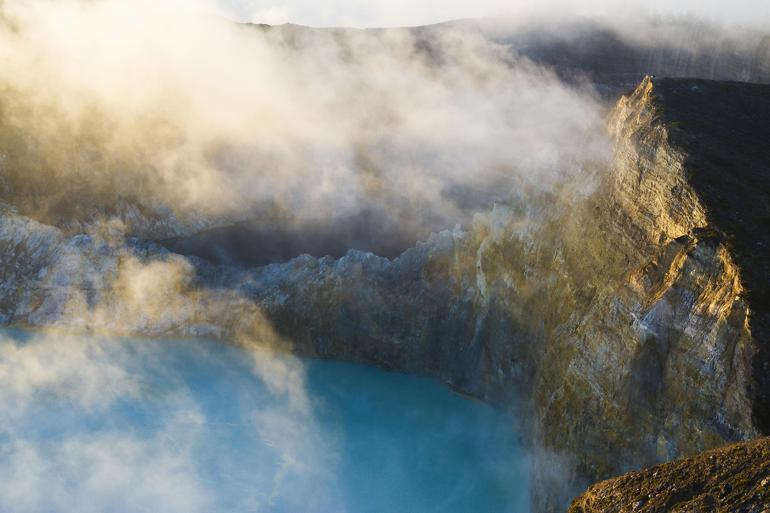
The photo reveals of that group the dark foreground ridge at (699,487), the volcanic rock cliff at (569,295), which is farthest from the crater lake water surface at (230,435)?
the dark foreground ridge at (699,487)

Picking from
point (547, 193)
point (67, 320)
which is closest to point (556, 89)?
point (547, 193)

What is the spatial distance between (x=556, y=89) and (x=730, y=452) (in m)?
23.3

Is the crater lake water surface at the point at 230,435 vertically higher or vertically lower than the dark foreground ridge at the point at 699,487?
lower

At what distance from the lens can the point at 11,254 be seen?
98.5 ft

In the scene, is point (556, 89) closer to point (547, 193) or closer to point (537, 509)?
point (547, 193)

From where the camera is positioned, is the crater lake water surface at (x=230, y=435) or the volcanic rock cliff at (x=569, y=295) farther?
the crater lake water surface at (x=230, y=435)

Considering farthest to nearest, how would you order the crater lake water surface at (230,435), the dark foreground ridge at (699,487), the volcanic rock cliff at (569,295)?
1. the crater lake water surface at (230,435)
2. the volcanic rock cliff at (569,295)
3. the dark foreground ridge at (699,487)

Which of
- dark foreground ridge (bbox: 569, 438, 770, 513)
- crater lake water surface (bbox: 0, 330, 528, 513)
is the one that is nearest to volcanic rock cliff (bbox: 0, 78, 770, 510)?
crater lake water surface (bbox: 0, 330, 528, 513)

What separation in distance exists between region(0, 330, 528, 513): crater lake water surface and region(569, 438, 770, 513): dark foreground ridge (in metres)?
11.0

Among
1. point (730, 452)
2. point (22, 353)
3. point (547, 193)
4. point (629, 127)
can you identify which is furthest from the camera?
point (22, 353)

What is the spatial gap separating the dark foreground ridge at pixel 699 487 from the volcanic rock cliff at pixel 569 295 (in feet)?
9.10

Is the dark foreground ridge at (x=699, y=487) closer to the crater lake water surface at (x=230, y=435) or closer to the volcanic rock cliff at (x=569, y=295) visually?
the volcanic rock cliff at (x=569, y=295)

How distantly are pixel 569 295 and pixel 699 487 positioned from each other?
10.4 meters

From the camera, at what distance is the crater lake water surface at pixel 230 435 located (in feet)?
66.6
